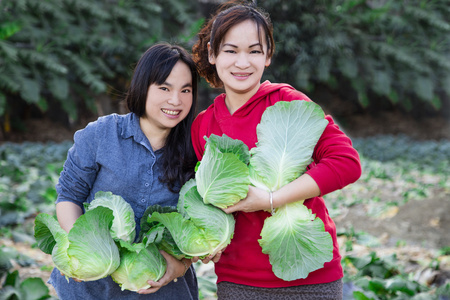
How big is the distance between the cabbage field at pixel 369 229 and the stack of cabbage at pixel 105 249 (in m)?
1.11

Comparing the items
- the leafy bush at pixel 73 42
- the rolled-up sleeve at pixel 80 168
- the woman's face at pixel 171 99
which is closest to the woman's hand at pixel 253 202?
the woman's face at pixel 171 99

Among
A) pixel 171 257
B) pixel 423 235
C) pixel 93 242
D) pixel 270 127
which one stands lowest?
pixel 423 235

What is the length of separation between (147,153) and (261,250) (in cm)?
82

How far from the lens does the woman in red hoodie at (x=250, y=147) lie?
1.90 meters

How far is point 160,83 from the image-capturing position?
91.0 inches

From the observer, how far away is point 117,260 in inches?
78.5

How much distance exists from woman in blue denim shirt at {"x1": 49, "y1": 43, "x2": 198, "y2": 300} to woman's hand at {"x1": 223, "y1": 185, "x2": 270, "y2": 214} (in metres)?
0.55

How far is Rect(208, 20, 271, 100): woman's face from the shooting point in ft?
6.76

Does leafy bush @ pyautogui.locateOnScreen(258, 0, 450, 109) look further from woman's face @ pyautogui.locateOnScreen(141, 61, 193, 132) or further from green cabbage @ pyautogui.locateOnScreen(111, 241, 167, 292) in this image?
green cabbage @ pyautogui.locateOnScreen(111, 241, 167, 292)

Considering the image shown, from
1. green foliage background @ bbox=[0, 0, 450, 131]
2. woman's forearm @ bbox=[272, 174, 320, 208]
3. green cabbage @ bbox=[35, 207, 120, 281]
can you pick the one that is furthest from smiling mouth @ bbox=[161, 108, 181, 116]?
green foliage background @ bbox=[0, 0, 450, 131]

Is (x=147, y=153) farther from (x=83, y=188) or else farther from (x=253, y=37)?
(x=253, y=37)

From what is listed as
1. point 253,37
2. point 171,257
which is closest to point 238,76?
point 253,37

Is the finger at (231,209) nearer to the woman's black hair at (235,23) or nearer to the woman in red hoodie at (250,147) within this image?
the woman in red hoodie at (250,147)

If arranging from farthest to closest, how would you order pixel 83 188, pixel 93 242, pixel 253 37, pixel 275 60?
pixel 275 60 < pixel 83 188 < pixel 253 37 < pixel 93 242
